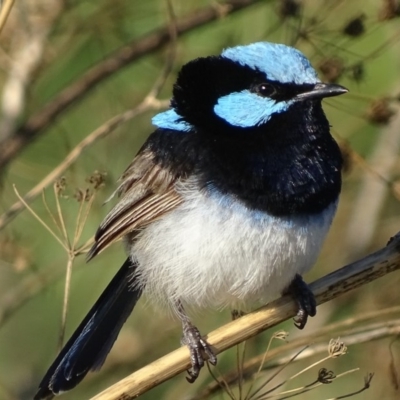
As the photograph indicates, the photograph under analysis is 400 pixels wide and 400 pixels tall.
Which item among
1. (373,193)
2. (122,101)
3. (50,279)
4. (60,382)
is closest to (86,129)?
(122,101)

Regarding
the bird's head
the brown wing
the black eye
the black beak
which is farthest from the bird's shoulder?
the black beak

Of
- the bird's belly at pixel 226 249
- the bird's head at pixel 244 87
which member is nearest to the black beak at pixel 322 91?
the bird's head at pixel 244 87

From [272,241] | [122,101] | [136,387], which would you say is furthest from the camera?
[122,101]

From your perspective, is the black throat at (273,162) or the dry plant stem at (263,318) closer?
the dry plant stem at (263,318)

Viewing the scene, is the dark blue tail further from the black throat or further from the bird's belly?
the black throat

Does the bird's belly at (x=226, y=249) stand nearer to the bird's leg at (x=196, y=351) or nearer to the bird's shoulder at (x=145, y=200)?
the bird's shoulder at (x=145, y=200)

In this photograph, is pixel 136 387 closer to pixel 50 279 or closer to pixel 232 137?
pixel 232 137

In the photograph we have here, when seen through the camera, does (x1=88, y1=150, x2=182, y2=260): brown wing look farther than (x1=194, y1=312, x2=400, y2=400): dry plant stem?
Yes

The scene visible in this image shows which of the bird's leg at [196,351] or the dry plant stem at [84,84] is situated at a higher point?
the dry plant stem at [84,84]
